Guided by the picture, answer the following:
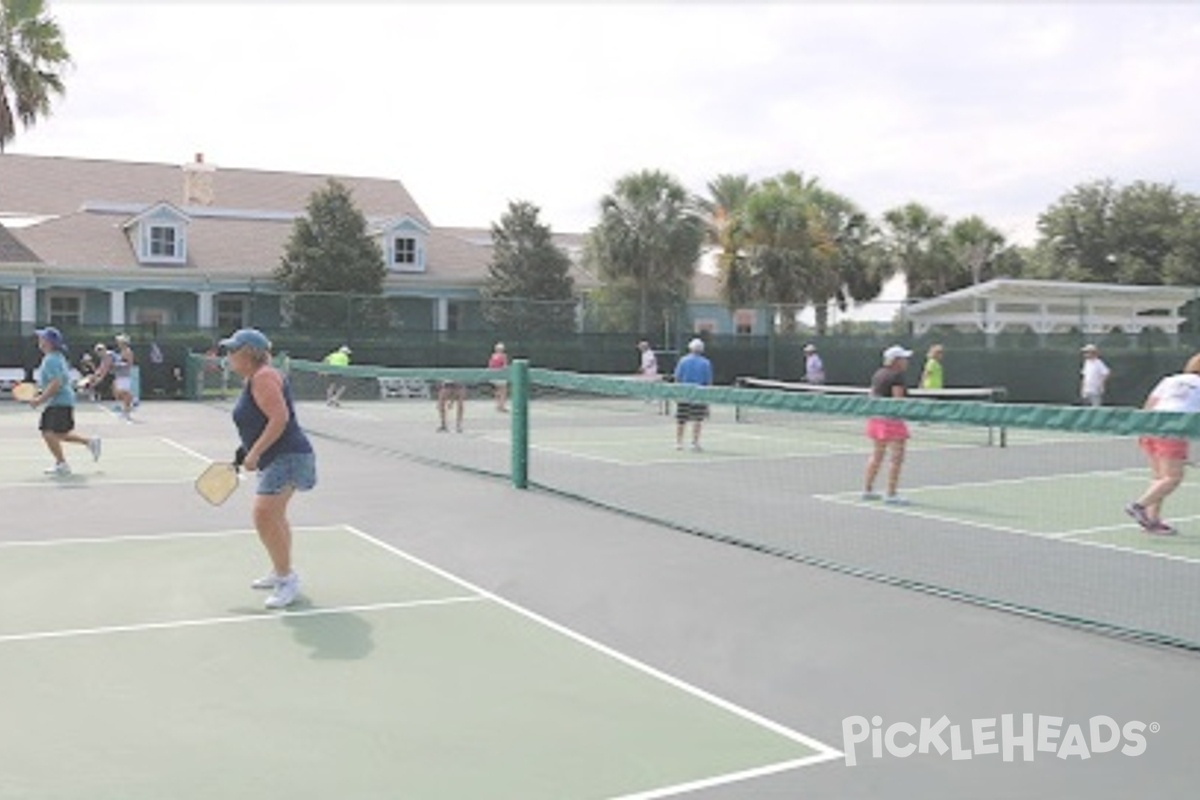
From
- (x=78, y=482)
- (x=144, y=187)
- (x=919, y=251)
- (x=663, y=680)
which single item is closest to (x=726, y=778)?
(x=663, y=680)

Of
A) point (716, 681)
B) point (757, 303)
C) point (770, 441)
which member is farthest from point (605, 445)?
point (757, 303)

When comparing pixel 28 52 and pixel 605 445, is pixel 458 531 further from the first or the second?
pixel 28 52

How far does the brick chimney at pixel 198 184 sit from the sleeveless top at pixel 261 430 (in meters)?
41.0

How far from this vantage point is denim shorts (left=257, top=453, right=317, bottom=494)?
24.1 feet

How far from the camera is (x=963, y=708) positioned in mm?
5484

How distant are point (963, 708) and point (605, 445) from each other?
45.3 ft

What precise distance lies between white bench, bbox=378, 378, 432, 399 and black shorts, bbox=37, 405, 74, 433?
15959 mm

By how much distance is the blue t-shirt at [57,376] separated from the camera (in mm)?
13625

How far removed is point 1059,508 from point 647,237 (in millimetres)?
31288

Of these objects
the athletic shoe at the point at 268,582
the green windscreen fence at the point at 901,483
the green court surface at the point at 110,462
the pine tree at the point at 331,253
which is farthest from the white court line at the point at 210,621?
the pine tree at the point at 331,253

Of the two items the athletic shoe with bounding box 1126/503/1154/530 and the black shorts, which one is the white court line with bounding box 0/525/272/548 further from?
the athletic shoe with bounding box 1126/503/1154/530

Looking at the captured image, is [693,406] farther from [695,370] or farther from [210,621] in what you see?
[210,621]

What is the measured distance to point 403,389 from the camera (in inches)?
1215

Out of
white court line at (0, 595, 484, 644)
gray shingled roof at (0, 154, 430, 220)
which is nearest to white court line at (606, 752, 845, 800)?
white court line at (0, 595, 484, 644)
